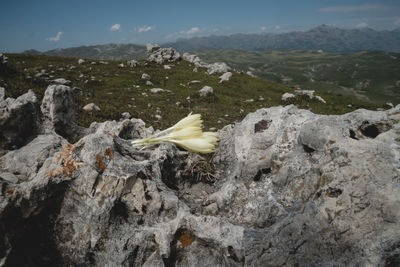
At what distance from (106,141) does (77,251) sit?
199 cm

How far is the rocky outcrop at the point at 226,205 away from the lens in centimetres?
324

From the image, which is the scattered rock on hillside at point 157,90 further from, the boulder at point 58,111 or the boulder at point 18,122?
the boulder at point 18,122

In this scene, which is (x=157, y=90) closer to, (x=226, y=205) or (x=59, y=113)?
(x=59, y=113)

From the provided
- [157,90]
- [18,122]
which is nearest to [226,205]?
[18,122]

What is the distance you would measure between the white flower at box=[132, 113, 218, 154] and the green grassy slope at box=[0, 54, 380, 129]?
8656mm

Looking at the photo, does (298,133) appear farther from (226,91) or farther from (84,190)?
(226,91)

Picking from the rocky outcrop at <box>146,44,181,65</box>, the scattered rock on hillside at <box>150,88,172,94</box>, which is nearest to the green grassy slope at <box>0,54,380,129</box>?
the scattered rock on hillside at <box>150,88,172,94</box>

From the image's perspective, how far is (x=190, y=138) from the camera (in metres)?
5.52

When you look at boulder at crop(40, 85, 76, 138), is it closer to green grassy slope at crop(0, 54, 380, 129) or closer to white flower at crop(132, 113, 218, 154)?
white flower at crop(132, 113, 218, 154)

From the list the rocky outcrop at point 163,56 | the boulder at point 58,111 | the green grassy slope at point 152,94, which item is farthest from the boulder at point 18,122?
the rocky outcrop at point 163,56

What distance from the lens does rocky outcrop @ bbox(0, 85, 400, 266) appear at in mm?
3236

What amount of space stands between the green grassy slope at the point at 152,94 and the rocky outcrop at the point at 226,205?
9.39 metres

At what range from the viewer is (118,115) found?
1602cm

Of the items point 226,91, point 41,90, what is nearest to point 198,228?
point 41,90
